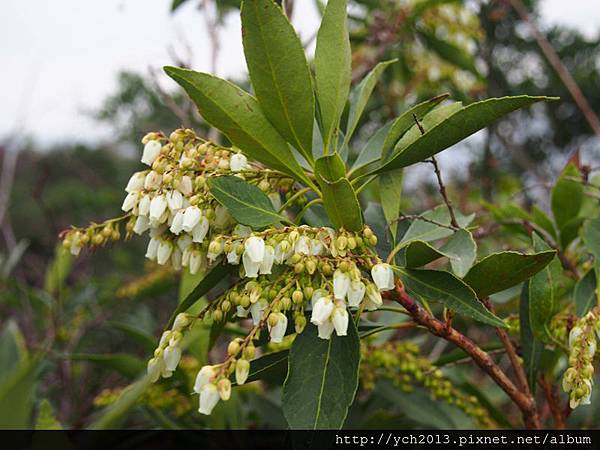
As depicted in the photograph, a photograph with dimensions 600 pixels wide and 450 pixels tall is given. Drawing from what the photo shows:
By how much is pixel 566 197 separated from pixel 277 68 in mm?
838

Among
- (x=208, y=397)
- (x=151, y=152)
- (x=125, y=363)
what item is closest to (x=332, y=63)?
(x=151, y=152)

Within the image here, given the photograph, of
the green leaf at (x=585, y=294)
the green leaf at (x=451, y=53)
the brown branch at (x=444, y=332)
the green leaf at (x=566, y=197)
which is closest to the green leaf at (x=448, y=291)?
the brown branch at (x=444, y=332)

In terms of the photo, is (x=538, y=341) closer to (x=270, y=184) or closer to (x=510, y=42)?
(x=270, y=184)

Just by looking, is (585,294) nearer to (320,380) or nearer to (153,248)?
(320,380)

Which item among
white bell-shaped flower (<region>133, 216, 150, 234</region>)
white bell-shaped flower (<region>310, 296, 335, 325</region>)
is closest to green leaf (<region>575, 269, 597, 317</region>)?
white bell-shaped flower (<region>310, 296, 335, 325</region>)

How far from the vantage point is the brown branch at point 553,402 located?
1.12 m

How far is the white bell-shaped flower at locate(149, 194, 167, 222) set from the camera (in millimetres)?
895

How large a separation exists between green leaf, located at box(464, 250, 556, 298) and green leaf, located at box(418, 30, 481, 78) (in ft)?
5.34

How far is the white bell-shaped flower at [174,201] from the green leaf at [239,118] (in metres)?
0.12

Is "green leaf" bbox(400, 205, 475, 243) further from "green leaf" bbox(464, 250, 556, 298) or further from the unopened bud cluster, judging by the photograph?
the unopened bud cluster

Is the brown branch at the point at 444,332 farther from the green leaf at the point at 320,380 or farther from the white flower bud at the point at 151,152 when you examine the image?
the white flower bud at the point at 151,152

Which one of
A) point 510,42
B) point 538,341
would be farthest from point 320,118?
point 510,42

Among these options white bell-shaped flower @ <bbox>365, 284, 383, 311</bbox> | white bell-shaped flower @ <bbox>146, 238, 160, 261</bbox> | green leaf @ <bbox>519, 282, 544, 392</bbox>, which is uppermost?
white bell-shaped flower @ <bbox>146, 238, 160, 261</bbox>

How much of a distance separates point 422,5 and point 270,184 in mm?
1642
